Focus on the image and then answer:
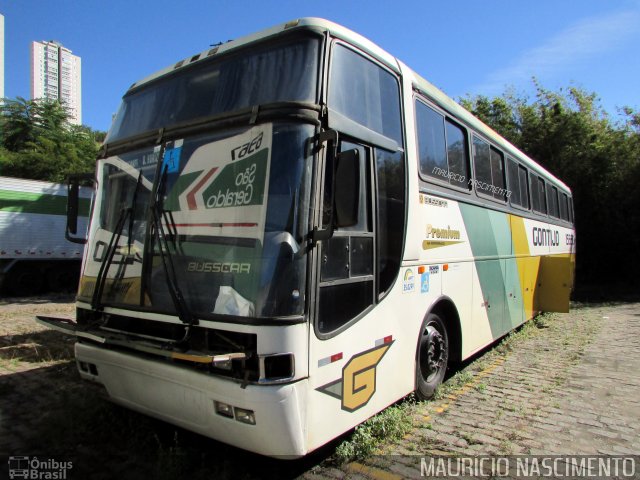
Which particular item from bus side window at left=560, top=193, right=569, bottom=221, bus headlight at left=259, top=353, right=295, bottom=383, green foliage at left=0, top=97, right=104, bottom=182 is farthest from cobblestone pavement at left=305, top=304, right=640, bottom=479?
green foliage at left=0, top=97, right=104, bottom=182

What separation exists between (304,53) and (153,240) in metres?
1.80

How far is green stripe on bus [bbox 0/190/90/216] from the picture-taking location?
49.2 ft

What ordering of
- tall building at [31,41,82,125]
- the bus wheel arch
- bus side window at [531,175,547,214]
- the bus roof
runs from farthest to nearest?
tall building at [31,41,82,125]
bus side window at [531,175,547,214]
the bus wheel arch
the bus roof

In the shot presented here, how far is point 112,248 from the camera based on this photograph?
382cm

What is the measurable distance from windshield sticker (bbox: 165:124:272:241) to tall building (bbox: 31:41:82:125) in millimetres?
45349

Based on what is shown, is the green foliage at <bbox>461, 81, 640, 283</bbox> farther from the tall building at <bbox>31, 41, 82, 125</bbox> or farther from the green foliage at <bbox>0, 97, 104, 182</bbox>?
the tall building at <bbox>31, 41, 82, 125</bbox>

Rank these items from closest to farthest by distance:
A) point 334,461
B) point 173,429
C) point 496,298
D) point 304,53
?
point 304,53 < point 334,461 < point 173,429 < point 496,298

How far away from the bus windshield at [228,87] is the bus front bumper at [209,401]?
1.94 metres

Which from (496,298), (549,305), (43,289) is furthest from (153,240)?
(43,289)

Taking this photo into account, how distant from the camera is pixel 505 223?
7320 mm

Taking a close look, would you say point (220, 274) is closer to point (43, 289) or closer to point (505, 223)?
point (505, 223)

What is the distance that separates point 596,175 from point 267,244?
69.1 ft

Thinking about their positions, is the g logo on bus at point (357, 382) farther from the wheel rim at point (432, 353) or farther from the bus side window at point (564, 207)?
the bus side window at point (564, 207)

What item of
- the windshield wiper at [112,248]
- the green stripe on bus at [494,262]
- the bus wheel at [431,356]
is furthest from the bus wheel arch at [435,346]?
the windshield wiper at [112,248]
